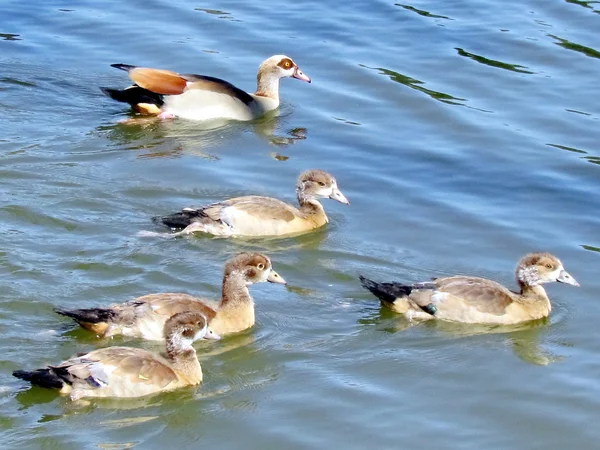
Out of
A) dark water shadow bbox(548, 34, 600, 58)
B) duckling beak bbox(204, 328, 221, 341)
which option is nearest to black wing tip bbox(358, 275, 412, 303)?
duckling beak bbox(204, 328, 221, 341)

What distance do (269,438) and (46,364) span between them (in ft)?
6.54

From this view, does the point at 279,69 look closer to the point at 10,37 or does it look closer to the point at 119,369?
the point at 10,37

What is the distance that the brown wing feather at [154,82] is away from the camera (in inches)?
685

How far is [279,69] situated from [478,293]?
7.35 m

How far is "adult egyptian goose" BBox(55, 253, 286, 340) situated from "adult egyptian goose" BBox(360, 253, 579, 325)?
3.46 feet

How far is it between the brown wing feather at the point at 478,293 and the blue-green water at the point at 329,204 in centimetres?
29

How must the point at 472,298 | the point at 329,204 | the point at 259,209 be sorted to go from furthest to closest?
the point at 329,204
the point at 259,209
the point at 472,298

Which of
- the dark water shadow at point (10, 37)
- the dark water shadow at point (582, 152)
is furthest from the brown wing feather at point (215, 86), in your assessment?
the dark water shadow at point (582, 152)

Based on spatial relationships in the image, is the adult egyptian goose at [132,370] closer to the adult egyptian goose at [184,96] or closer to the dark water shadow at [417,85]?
the adult egyptian goose at [184,96]

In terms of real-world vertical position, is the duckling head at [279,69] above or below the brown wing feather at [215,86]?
above

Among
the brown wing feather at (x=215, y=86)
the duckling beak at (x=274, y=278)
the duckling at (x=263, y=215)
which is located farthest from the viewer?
the brown wing feather at (x=215, y=86)

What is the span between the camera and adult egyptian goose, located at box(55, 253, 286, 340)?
35.2 ft

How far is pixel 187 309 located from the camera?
10969 millimetres

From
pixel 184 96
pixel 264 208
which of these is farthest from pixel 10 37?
pixel 264 208
